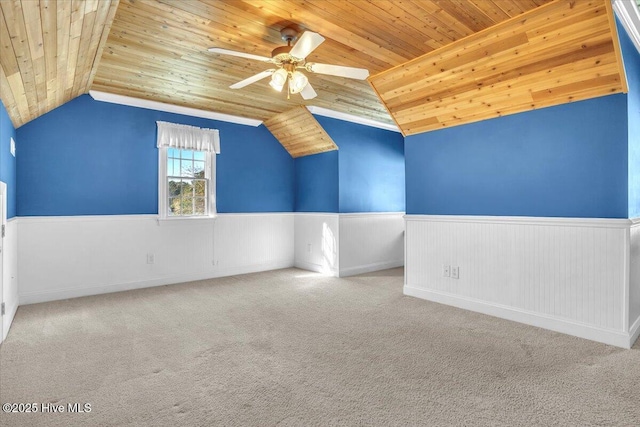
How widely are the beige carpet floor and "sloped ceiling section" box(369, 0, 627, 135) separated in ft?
7.24

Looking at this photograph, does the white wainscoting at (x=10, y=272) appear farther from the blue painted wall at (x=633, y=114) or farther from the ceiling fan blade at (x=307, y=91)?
the blue painted wall at (x=633, y=114)

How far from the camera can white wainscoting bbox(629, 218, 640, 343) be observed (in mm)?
2940

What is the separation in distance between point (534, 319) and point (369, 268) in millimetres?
3036

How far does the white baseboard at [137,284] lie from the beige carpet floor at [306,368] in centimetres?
34

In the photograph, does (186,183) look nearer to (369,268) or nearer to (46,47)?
(46,47)

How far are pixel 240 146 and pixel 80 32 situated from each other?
3496 millimetres

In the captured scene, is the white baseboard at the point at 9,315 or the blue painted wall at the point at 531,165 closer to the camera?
the blue painted wall at the point at 531,165

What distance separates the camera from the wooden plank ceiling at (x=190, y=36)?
7.59 ft

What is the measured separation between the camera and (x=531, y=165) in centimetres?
345

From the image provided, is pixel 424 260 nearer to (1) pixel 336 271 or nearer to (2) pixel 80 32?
(1) pixel 336 271

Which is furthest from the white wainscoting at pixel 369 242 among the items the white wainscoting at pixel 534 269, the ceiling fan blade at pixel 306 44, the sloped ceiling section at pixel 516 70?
the ceiling fan blade at pixel 306 44

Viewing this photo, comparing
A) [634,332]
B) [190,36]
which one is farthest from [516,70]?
[190,36]

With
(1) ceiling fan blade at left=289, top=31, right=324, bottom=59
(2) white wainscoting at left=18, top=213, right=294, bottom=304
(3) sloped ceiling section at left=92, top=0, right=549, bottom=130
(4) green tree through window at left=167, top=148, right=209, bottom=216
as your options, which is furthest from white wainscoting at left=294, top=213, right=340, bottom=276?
(1) ceiling fan blade at left=289, top=31, right=324, bottom=59

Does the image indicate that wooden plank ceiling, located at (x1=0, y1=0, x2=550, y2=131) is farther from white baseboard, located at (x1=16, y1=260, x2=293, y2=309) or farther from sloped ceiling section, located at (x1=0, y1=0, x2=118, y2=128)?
white baseboard, located at (x1=16, y1=260, x2=293, y2=309)
